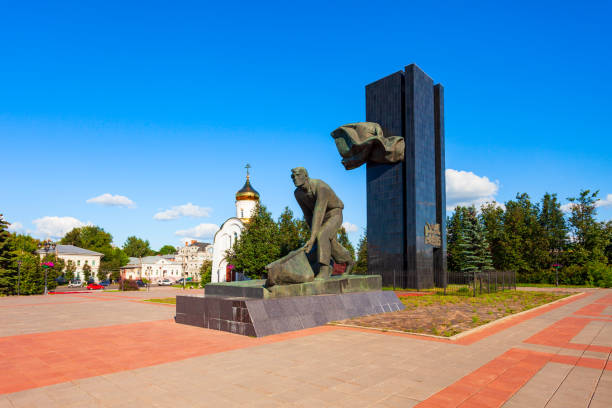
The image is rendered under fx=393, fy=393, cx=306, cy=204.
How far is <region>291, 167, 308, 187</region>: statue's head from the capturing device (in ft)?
Result: 35.0

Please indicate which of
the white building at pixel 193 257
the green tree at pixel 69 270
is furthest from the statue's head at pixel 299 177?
the white building at pixel 193 257

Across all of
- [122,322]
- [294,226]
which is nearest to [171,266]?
[294,226]

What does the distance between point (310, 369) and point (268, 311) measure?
10.2 feet

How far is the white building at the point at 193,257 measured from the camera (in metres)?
74.4

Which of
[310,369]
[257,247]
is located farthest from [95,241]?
[310,369]

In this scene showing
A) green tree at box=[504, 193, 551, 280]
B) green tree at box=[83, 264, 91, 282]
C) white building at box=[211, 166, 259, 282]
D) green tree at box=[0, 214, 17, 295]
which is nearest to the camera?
green tree at box=[0, 214, 17, 295]

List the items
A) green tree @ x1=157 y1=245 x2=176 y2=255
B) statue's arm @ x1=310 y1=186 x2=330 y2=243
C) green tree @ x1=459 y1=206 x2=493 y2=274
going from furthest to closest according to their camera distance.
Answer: green tree @ x1=157 y1=245 x2=176 y2=255 < green tree @ x1=459 y1=206 x2=493 y2=274 < statue's arm @ x1=310 y1=186 x2=330 y2=243

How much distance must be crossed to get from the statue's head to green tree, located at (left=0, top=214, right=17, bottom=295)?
22.7m

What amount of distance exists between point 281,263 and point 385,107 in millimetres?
19641

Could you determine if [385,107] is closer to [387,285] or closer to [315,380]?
[387,285]

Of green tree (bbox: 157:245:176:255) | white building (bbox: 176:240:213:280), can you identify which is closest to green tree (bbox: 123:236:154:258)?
green tree (bbox: 157:245:176:255)

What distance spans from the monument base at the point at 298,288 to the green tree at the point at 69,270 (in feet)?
179

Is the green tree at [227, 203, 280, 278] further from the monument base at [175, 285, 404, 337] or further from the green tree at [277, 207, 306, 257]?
the monument base at [175, 285, 404, 337]

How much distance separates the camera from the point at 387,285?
81.0ft
